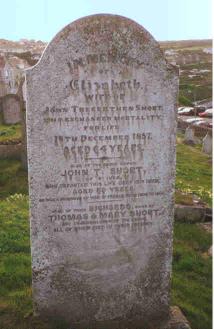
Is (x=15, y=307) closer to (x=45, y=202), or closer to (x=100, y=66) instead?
(x=45, y=202)

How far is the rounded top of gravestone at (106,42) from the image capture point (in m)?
4.61

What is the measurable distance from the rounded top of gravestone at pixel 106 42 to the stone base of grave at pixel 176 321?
2709 millimetres

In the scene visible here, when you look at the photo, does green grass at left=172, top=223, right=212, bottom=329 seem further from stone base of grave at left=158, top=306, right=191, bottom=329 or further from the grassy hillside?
the grassy hillside

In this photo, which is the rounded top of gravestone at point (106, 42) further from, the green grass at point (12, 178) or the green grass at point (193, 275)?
the green grass at point (12, 178)

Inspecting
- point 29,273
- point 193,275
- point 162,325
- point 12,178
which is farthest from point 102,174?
point 12,178

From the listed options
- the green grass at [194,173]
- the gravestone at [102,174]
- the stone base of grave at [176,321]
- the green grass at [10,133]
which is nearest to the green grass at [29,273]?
the stone base of grave at [176,321]

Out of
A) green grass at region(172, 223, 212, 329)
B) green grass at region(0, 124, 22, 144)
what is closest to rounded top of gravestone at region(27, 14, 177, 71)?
green grass at region(172, 223, 212, 329)

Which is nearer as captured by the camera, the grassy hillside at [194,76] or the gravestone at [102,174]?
the gravestone at [102,174]

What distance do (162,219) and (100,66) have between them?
1.73 metres

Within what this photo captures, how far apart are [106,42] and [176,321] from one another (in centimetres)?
301

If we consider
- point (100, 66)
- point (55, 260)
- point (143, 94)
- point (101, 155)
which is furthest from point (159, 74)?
point (55, 260)

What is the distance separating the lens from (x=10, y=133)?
15.7m

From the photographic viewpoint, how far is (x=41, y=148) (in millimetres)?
4793

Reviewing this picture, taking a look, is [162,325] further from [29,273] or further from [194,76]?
[194,76]
